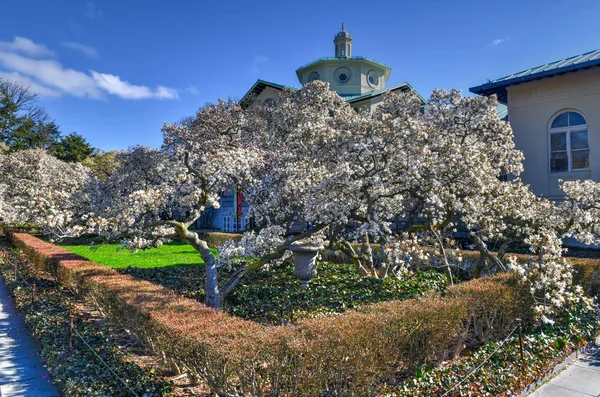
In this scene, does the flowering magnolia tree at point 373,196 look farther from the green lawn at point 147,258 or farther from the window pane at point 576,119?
the window pane at point 576,119

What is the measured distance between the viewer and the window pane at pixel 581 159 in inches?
683

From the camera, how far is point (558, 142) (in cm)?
1812

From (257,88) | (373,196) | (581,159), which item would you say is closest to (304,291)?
(373,196)

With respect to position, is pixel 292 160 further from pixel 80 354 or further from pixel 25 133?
pixel 25 133

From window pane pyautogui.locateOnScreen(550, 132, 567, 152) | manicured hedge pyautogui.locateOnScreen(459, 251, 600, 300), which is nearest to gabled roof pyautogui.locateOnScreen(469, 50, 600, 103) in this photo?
window pane pyautogui.locateOnScreen(550, 132, 567, 152)

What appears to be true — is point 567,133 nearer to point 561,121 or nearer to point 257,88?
point 561,121

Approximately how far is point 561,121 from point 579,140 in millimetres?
1151

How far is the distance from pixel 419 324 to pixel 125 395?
4.01 meters

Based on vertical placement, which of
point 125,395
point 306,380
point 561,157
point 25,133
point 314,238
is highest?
point 25,133

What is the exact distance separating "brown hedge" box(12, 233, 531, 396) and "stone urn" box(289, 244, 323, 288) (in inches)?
167

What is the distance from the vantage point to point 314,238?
37.4 feet

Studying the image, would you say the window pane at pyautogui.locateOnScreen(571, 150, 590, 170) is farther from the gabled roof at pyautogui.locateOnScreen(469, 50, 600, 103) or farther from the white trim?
the gabled roof at pyautogui.locateOnScreen(469, 50, 600, 103)

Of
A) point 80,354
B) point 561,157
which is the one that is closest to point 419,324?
point 80,354

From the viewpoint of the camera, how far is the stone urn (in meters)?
10.5
